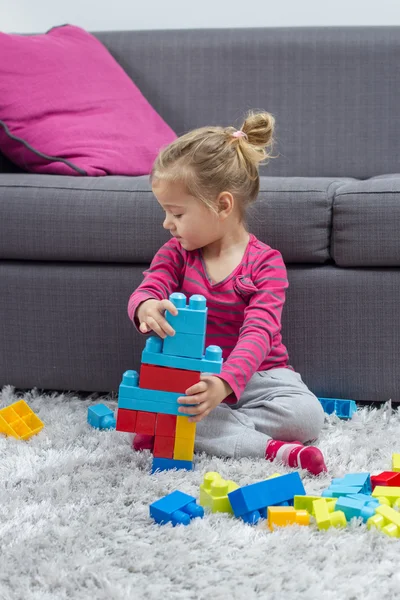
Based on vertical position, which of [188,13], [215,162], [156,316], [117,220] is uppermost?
[188,13]

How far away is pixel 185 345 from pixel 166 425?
15cm

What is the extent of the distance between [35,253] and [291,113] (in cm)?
100

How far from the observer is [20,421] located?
153cm

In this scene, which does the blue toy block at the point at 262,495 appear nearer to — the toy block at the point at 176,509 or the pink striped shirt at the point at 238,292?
the toy block at the point at 176,509

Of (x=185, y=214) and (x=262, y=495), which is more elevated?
(x=185, y=214)

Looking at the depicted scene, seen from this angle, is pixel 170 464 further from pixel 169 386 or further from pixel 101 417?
pixel 101 417

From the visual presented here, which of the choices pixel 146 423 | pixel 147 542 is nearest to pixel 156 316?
pixel 146 423

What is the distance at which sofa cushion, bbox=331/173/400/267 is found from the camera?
1570 millimetres

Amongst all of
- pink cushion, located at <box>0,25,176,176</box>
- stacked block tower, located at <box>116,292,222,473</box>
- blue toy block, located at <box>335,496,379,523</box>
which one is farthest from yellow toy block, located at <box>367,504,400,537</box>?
pink cushion, located at <box>0,25,176,176</box>

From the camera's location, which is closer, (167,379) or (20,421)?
(167,379)

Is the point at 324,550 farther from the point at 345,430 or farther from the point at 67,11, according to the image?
the point at 67,11

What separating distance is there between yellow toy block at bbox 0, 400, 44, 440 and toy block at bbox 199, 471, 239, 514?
455 mm

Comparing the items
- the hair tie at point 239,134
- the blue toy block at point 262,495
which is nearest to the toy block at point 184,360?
the blue toy block at point 262,495

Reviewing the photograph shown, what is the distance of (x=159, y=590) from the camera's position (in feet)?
3.07
